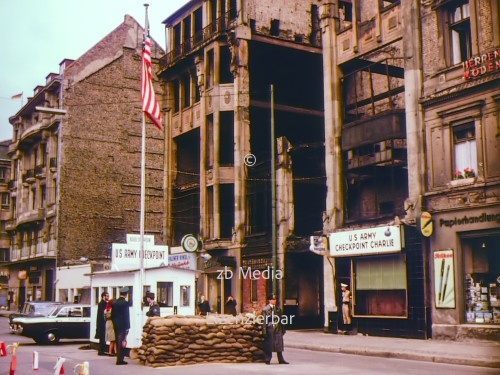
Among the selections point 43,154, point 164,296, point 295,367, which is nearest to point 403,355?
point 295,367

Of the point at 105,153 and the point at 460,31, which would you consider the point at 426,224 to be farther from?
the point at 105,153

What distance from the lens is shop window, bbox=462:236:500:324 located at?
22.6 m

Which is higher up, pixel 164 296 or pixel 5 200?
pixel 5 200

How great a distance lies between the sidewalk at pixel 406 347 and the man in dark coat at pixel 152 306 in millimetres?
6466

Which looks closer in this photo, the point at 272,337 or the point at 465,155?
the point at 272,337

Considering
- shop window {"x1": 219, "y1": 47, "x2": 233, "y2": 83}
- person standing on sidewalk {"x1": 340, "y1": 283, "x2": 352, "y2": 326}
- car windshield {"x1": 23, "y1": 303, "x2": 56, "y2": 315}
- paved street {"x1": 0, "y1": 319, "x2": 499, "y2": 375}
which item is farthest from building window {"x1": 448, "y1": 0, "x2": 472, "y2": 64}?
car windshield {"x1": 23, "y1": 303, "x2": 56, "y2": 315}

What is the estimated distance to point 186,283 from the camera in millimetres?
21141

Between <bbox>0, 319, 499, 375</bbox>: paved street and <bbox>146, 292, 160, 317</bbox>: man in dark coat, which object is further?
<bbox>146, 292, 160, 317</bbox>: man in dark coat

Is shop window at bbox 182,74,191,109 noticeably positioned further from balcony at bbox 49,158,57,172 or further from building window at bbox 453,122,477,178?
building window at bbox 453,122,477,178

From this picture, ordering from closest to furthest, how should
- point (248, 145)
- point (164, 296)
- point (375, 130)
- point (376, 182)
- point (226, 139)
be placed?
point (164, 296)
point (375, 130)
point (376, 182)
point (248, 145)
point (226, 139)

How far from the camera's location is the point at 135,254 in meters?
21.8

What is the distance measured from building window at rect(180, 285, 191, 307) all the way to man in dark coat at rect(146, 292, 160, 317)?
1206 millimetres

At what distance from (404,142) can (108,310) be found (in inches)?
621

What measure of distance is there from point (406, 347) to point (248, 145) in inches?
769
